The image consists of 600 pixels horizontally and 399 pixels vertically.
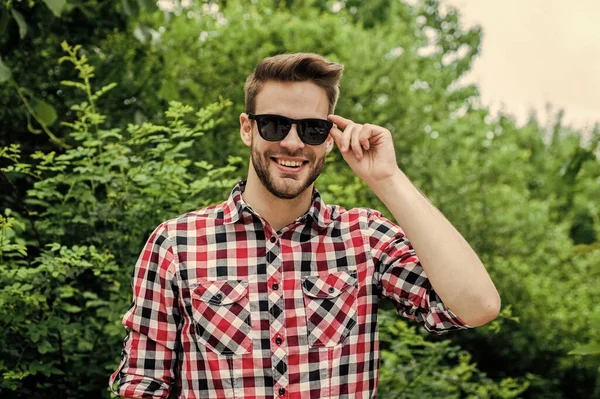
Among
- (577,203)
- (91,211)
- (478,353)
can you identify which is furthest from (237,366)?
(577,203)

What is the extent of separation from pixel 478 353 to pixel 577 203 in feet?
38.7

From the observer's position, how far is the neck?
7.25 ft

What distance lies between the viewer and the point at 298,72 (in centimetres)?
220

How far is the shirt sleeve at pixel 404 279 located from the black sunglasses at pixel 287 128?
1.02ft

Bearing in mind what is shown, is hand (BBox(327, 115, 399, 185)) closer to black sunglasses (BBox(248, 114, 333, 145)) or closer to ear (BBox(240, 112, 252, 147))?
black sunglasses (BBox(248, 114, 333, 145))

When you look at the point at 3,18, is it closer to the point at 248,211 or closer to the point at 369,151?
the point at 248,211

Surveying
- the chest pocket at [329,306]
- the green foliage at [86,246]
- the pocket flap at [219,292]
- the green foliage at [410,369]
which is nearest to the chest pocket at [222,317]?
the pocket flap at [219,292]

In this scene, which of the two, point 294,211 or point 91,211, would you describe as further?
point 91,211

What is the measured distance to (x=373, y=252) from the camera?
2.21 meters

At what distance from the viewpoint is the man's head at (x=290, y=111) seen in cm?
215

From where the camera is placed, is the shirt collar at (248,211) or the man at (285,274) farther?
the shirt collar at (248,211)

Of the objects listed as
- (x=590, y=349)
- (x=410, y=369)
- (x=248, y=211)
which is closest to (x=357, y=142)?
(x=248, y=211)

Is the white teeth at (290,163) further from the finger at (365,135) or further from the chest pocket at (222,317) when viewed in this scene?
the chest pocket at (222,317)

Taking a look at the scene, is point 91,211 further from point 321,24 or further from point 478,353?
point 478,353
